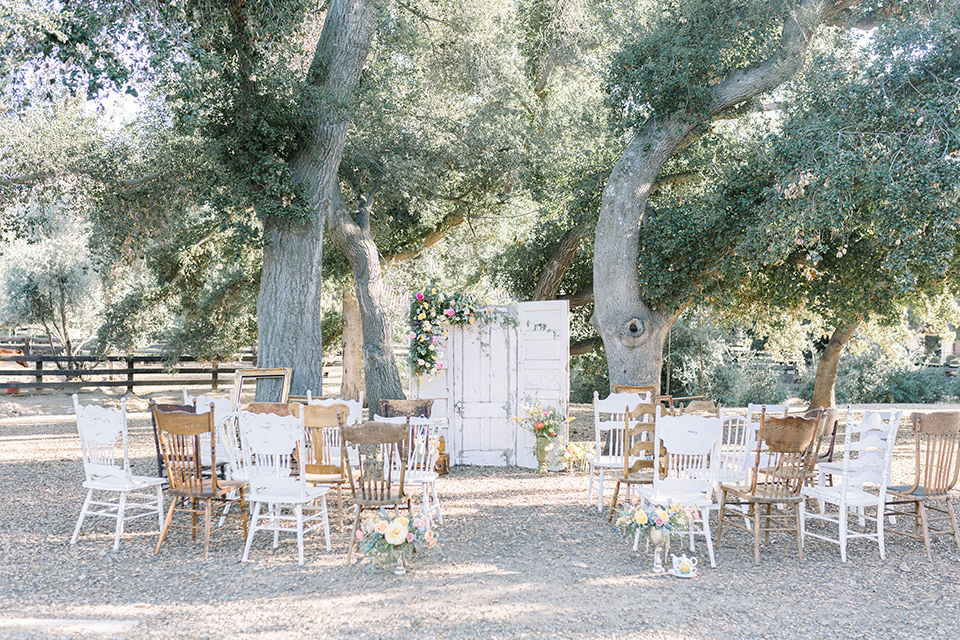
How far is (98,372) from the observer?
19.0 meters

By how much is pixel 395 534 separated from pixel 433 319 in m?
4.68

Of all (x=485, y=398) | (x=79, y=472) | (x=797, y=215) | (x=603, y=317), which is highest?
(x=797, y=215)

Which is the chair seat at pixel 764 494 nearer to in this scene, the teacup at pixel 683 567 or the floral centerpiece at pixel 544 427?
the teacup at pixel 683 567

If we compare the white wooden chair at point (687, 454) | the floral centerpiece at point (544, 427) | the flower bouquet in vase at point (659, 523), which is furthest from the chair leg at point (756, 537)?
the floral centerpiece at point (544, 427)

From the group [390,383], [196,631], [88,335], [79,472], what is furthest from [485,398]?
[88,335]

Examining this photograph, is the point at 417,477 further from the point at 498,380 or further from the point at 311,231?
the point at 311,231

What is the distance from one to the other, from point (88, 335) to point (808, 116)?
20.3 m

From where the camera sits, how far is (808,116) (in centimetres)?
868

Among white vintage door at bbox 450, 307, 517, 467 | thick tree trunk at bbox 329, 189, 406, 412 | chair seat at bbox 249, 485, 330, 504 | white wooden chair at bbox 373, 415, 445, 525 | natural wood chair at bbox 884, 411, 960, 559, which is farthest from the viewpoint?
thick tree trunk at bbox 329, 189, 406, 412

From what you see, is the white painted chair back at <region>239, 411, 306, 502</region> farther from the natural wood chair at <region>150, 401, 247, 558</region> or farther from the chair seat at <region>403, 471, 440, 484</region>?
the chair seat at <region>403, 471, 440, 484</region>

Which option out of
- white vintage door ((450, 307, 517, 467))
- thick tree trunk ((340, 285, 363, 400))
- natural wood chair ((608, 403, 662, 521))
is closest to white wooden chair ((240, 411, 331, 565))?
natural wood chair ((608, 403, 662, 521))

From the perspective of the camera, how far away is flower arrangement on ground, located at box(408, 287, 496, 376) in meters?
9.15

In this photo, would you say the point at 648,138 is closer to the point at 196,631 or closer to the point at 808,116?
the point at 808,116

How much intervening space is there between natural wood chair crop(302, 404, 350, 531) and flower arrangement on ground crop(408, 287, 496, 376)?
2608 millimetres
